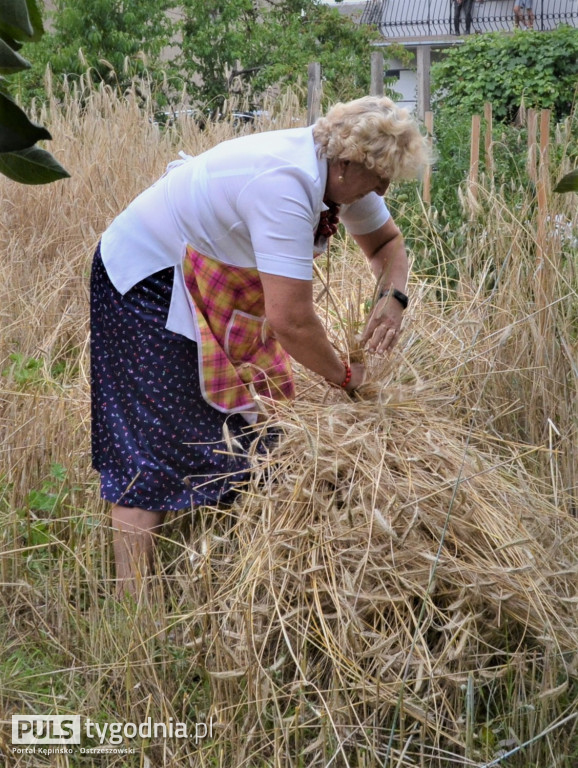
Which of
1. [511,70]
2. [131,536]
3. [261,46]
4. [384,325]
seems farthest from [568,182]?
[511,70]

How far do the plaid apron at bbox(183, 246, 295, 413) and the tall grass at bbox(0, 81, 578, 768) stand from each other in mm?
128

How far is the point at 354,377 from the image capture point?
256 cm

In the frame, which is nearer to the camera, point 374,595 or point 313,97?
point 374,595

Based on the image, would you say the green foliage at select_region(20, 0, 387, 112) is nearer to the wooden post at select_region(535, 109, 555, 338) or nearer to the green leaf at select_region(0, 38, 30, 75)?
the wooden post at select_region(535, 109, 555, 338)

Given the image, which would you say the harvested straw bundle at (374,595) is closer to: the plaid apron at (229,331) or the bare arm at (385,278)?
the plaid apron at (229,331)

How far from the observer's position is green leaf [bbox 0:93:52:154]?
3.19ft

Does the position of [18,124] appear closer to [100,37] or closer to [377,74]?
[377,74]

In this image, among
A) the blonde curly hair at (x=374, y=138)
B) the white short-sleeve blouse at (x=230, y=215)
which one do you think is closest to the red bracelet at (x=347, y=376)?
the white short-sleeve blouse at (x=230, y=215)

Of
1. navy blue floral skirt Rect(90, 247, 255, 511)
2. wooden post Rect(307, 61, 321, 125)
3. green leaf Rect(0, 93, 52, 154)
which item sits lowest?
navy blue floral skirt Rect(90, 247, 255, 511)

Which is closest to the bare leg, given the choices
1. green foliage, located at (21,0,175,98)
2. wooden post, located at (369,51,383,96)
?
wooden post, located at (369,51,383,96)

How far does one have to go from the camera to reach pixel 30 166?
3.60 ft

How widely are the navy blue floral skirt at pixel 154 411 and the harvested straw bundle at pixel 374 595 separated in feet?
0.49

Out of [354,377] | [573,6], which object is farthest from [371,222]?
[573,6]

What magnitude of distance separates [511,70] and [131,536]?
11.6m
